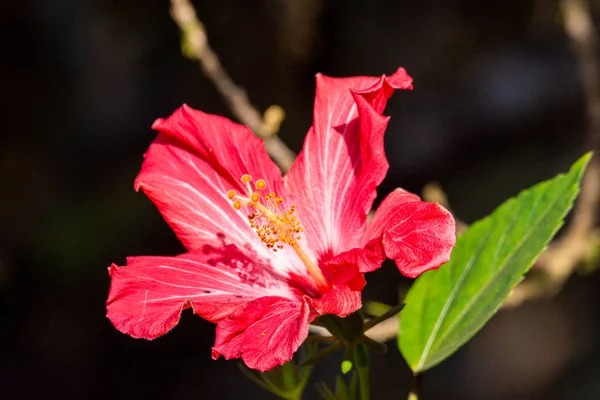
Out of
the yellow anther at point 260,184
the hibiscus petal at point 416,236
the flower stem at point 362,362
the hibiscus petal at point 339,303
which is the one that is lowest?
the flower stem at point 362,362

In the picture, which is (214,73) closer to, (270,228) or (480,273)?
(270,228)

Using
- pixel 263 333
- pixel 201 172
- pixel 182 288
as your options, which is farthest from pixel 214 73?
pixel 263 333

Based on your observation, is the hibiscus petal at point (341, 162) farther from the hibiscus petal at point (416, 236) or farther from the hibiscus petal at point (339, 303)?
the hibiscus petal at point (339, 303)

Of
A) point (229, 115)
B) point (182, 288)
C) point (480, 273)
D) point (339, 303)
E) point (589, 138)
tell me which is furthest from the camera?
point (229, 115)

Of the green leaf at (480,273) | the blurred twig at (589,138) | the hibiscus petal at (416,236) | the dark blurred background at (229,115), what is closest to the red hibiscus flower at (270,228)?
the hibiscus petal at (416,236)

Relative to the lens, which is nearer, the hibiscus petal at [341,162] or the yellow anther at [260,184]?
the hibiscus petal at [341,162]

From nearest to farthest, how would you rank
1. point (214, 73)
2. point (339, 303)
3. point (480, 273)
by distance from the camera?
point (339, 303), point (480, 273), point (214, 73)
